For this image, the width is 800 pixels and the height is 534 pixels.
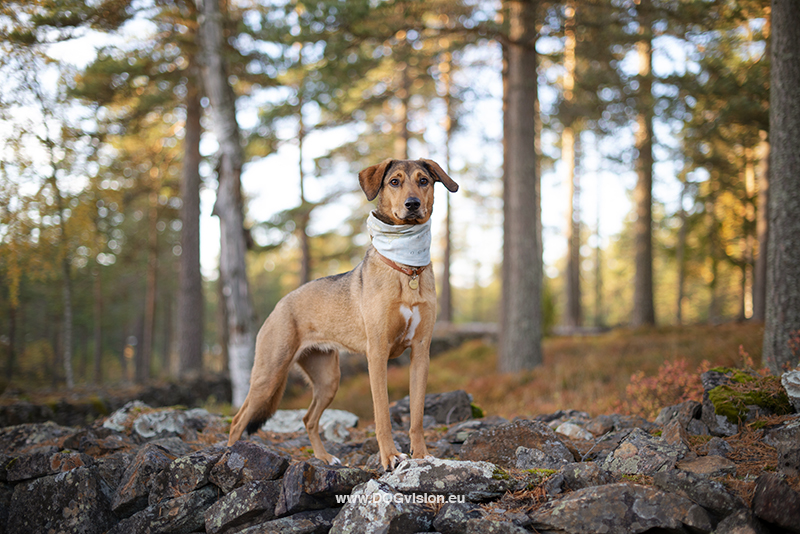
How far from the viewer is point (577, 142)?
894 inches

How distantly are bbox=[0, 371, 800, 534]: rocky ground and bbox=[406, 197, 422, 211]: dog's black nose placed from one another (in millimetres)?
1895

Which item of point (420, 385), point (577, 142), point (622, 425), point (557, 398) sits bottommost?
point (557, 398)

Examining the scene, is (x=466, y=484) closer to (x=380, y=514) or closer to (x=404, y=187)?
(x=380, y=514)

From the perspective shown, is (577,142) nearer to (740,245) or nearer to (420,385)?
(740,245)

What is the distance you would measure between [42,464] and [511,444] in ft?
13.7

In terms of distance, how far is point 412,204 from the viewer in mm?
3619

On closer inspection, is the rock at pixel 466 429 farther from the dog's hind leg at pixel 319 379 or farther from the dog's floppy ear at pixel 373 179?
the dog's floppy ear at pixel 373 179

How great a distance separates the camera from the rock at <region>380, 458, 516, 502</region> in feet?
10.8

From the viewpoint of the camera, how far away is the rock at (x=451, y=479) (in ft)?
10.8

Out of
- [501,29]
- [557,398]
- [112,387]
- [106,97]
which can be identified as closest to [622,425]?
[557,398]

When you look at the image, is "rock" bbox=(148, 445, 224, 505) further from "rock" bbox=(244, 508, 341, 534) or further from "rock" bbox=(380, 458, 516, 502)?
"rock" bbox=(380, 458, 516, 502)

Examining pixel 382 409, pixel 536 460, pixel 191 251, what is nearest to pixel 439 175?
pixel 382 409

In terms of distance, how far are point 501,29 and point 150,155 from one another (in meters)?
13.4

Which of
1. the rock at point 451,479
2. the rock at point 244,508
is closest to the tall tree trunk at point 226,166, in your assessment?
the rock at point 244,508
